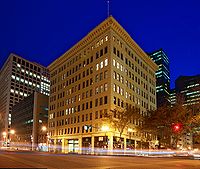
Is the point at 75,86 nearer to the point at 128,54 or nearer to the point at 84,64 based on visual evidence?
the point at 84,64

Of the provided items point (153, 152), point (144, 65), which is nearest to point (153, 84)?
point (144, 65)

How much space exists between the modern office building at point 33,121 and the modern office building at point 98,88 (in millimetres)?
26907

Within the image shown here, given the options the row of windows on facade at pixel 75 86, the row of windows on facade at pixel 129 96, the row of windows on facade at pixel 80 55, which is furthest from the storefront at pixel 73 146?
the row of windows on facade at pixel 80 55

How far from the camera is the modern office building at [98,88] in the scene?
69625mm

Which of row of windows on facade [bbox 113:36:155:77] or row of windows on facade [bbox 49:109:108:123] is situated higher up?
row of windows on facade [bbox 113:36:155:77]

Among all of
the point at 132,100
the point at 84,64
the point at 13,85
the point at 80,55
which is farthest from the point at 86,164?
the point at 13,85

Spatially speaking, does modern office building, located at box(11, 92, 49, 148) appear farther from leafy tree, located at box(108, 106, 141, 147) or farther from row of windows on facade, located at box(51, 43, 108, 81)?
leafy tree, located at box(108, 106, 141, 147)

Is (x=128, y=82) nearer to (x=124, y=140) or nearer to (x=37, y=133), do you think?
(x=124, y=140)

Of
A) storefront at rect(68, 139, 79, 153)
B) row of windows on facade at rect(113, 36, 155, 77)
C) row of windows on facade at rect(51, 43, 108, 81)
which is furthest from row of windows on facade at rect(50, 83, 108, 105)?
storefront at rect(68, 139, 79, 153)

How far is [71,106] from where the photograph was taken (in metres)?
84.6

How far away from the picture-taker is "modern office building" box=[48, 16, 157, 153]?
6962 centimetres

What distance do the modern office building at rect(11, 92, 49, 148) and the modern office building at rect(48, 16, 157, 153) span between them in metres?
26.9

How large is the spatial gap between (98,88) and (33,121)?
59.5 meters

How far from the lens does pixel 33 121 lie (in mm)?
123375
